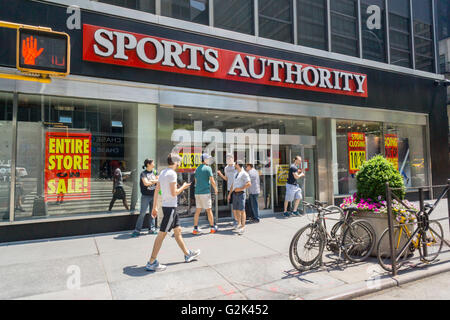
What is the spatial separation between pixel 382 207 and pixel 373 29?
10.0 meters

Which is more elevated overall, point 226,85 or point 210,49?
point 210,49

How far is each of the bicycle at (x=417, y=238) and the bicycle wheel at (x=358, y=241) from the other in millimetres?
200

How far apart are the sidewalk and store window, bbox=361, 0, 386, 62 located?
929 cm

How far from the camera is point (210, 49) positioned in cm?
826

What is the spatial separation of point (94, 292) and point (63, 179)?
13.4 ft

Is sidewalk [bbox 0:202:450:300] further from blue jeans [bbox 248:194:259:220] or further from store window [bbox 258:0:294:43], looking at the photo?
store window [bbox 258:0:294:43]

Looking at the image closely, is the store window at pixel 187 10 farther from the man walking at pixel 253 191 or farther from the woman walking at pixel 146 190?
the man walking at pixel 253 191

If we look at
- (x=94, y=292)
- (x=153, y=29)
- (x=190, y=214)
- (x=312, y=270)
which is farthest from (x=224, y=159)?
(x=94, y=292)

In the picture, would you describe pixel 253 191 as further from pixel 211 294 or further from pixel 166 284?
pixel 211 294

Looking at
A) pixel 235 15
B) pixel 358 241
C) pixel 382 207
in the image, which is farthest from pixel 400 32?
pixel 358 241

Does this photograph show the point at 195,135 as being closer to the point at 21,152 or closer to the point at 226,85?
the point at 226,85

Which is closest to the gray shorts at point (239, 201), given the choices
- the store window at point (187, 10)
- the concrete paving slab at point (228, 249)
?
the concrete paving slab at point (228, 249)
